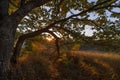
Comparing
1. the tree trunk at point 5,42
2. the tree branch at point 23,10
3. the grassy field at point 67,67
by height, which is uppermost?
the tree branch at point 23,10

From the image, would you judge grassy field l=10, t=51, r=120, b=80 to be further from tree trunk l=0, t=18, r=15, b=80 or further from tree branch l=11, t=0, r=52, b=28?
tree branch l=11, t=0, r=52, b=28

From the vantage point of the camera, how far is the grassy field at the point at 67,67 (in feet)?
54.6

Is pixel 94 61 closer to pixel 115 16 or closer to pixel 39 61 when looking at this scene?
pixel 39 61

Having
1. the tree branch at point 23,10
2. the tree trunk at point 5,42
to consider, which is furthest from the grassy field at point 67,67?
the tree branch at point 23,10

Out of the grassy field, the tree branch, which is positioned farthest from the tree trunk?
the grassy field

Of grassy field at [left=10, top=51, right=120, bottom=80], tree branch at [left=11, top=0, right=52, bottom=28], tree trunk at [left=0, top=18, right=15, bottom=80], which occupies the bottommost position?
grassy field at [left=10, top=51, right=120, bottom=80]

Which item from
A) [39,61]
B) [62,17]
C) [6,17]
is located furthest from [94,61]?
[6,17]

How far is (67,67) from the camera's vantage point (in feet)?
62.3

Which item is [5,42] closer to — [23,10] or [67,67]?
[23,10]

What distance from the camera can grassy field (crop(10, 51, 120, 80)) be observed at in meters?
16.6

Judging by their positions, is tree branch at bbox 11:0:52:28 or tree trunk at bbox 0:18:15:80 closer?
tree trunk at bbox 0:18:15:80

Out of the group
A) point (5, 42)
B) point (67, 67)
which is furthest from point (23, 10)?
point (67, 67)

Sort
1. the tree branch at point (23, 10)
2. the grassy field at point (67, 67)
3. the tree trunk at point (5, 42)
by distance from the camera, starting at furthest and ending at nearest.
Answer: the grassy field at point (67, 67) → the tree branch at point (23, 10) → the tree trunk at point (5, 42)

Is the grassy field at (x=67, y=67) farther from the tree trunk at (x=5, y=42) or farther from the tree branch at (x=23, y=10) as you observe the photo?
the tree branch at (x=23, y=10)
